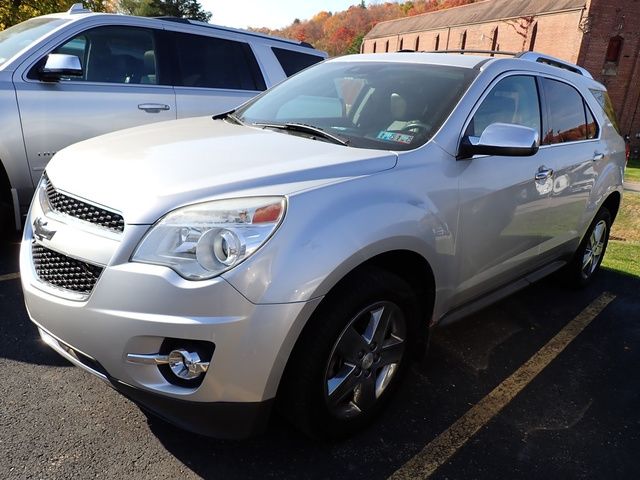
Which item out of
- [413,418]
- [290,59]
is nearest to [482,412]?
[413,418]

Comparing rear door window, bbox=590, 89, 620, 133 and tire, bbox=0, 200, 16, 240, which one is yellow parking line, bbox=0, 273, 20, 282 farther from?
rear door window, bbox=590, 89, 620, 133

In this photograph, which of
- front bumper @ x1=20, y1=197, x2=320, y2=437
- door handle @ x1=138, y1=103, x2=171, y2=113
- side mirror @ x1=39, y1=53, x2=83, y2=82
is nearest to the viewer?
front bumper @ x1=20, y1=197, x2=320, y2=437

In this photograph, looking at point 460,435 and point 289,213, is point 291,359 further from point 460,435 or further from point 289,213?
point 460,435

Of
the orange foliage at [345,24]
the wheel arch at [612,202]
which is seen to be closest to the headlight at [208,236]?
the wheel arch at [612,202]

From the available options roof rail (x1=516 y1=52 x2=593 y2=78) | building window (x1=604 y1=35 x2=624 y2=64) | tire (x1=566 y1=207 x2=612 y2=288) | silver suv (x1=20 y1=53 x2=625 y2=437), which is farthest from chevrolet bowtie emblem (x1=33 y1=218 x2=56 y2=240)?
building window (x1=604 y1=35 x2=624 y2=64)

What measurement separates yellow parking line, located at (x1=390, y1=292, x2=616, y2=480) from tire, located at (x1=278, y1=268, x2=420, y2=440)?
306 mm

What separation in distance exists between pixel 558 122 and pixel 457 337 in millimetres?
1693

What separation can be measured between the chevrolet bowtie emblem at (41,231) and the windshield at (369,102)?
1.33 metres

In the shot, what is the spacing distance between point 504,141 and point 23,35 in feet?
14.2

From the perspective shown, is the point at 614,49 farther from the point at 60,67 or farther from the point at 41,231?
the point at 41,231

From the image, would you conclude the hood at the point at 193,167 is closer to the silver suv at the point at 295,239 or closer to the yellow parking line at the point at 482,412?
the silver suv at the point at 295,239

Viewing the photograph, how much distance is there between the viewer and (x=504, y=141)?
259 cm

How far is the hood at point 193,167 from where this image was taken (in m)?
1.97

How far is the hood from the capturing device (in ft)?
6.47
